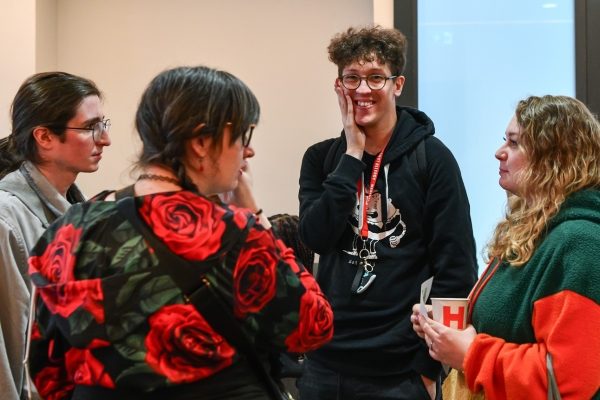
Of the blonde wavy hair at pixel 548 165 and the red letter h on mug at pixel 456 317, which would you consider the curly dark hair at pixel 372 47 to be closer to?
the blonde wavy hair at pixel 548 165

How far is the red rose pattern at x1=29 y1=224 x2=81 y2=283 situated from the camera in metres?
1.31

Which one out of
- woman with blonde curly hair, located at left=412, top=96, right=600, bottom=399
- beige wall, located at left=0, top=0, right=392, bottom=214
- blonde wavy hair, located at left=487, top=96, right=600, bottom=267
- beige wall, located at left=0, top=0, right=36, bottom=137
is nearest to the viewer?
woman with blonde curly hair, located at left=412, top=96, right=600, bottom=399

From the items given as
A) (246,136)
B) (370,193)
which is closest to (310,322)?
(246,136)

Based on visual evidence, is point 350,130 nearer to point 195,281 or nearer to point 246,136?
point 246,136

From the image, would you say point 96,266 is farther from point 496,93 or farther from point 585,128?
point 496,93

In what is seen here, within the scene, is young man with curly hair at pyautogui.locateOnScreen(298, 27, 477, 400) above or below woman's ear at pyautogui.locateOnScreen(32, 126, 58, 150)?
below

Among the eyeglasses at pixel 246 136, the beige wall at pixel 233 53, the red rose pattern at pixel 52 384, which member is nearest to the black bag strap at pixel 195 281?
the eyeglasses at pixel 246 136

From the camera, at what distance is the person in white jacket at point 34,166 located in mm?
2033

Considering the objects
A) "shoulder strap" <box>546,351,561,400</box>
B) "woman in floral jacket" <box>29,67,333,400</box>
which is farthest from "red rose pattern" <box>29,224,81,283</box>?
"shoulder strap" <box>546,351,561,400</box>

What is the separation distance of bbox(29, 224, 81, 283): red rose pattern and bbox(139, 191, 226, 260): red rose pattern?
153mm

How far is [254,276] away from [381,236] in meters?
1.04

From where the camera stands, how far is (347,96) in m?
2.42

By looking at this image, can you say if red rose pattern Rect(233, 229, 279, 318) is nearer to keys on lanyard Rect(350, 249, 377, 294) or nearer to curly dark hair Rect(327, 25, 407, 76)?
keys on lanyard Rect(350, 249, 377, 294)

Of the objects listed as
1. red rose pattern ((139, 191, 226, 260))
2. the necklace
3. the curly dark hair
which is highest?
the curly dark hair
